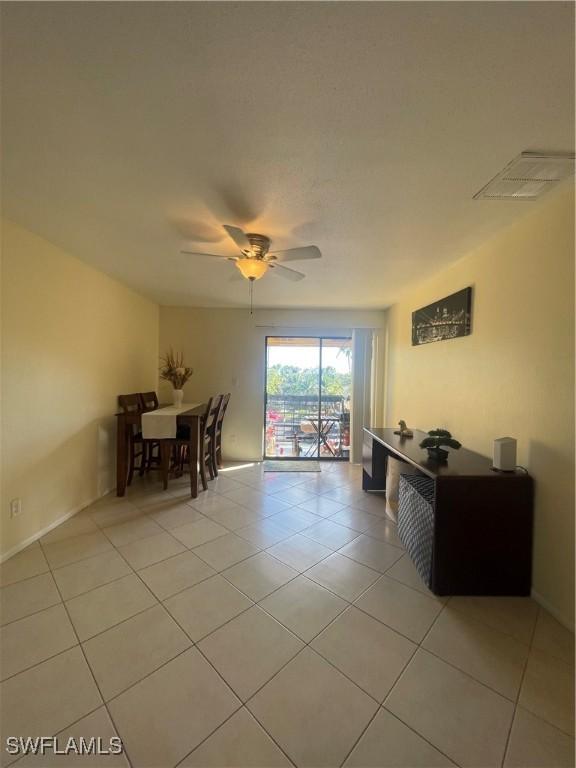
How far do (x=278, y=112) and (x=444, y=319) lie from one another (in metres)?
2.25

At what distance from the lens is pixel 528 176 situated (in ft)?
4.63

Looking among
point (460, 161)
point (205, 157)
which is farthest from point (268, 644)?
point (460, 161)

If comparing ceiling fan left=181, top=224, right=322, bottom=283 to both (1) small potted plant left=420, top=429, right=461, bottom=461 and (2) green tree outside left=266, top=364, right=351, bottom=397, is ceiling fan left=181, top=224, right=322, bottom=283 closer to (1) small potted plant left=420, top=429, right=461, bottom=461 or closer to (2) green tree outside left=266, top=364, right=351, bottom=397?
(1) small potted plant left=420, top=429, right=461, bottom=461

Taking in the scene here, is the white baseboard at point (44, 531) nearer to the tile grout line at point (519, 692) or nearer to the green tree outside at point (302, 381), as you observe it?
the green tree outside at point (302, 381)

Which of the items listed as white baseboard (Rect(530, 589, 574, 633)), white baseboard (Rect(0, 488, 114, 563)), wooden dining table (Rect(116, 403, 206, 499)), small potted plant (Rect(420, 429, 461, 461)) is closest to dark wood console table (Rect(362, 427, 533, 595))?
white baseboard (Rect(530, 589, 574, 633))

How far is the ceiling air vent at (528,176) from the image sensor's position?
130cm

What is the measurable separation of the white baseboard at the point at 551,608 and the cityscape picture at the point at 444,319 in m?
1.82

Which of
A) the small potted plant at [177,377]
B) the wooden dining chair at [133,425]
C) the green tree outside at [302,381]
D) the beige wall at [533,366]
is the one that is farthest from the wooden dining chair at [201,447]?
the beige wall at [533,366]

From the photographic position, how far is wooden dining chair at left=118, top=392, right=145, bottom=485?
318 centimetres

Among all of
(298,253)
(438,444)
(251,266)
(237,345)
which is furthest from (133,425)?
(438,444)

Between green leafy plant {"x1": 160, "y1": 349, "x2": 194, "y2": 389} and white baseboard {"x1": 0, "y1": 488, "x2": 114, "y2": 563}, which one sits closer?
white baseboard {"x1": 0, "y1": 488, "x2": 114, "y2": 563}

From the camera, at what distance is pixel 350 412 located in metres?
4.43

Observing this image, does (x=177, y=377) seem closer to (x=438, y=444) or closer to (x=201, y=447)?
(x=201, y=447)

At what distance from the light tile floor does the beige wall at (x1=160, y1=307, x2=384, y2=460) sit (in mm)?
2318
